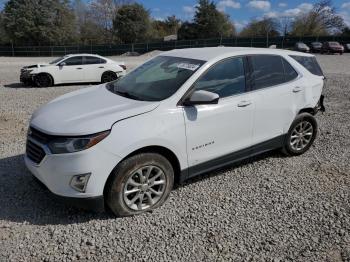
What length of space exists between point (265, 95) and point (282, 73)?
2.03ft

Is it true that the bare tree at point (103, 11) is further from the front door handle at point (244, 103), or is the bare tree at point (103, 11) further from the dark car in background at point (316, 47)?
the front door handle at point (244, 103)

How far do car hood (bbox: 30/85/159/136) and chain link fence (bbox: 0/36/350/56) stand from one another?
141 feet

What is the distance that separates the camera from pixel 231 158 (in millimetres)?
4355

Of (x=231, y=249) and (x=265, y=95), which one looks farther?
(x=265, y=95)

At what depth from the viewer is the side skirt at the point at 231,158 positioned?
13.2 ft

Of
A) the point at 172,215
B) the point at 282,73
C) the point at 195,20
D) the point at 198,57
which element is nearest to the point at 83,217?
the point at 172,215

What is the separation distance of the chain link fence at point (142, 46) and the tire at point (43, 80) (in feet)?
107

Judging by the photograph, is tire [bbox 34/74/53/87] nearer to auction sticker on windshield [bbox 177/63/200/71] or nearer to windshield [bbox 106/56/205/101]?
windshield [bbox 106/56/205/101]

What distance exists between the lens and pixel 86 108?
3.75 m

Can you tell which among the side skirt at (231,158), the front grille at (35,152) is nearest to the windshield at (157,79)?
the side skirt at (231,158)

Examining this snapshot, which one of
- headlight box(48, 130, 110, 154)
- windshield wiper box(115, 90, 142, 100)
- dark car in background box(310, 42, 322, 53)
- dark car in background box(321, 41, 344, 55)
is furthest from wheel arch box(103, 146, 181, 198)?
dark car in background box(310, 42, 322, 53)

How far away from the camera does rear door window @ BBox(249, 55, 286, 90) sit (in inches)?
178

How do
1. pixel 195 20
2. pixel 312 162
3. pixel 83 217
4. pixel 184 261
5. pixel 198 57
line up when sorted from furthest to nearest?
pixel 195 20 < pixel 312 162 < pixel 198 57 < pixel 83 217 < pixel 184 261

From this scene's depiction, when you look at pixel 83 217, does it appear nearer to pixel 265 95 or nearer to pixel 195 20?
pixel 265 95
